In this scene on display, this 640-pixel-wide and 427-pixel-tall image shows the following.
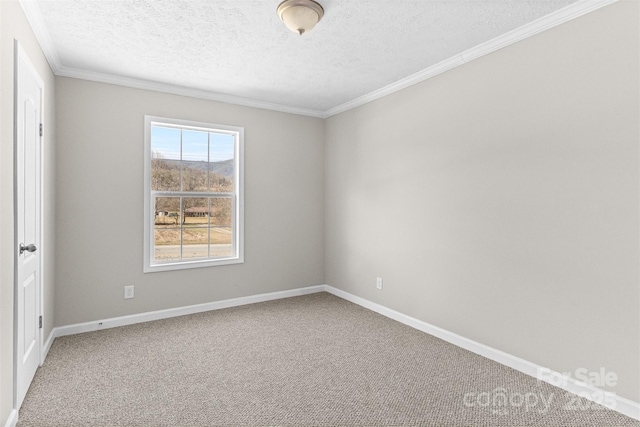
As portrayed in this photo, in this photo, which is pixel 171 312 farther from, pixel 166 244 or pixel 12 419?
pixel 12 419

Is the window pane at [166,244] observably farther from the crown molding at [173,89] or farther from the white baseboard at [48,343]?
the crown molding at [173,89]

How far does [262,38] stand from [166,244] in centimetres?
243

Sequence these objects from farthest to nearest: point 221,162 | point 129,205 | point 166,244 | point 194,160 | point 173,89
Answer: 1. point 221,162
2. point 194,160
3. point 166,244
4. point 173,89
5. point 129,205

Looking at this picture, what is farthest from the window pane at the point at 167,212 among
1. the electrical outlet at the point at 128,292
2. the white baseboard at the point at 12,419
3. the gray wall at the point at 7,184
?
the white baseboard at the point at 12,419

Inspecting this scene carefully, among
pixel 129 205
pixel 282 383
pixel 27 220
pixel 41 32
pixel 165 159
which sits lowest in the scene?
pixel 282 383

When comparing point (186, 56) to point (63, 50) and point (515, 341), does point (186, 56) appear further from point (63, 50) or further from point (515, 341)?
point (515, 341)

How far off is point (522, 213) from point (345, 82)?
215 centimetres

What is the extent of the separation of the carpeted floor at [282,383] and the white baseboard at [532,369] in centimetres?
6

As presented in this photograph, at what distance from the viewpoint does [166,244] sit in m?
3.86

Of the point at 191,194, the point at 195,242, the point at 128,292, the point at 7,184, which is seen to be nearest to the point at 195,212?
the point at 191,194

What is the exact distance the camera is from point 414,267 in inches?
138

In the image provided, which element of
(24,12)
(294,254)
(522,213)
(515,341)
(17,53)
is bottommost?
(515,341)

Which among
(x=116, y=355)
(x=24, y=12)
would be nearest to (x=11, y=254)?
(x=116, y=355)

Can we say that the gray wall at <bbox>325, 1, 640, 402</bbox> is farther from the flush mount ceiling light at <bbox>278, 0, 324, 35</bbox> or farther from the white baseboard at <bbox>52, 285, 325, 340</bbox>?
the flush mount ceiling light at <bbox>278, 0, 324, 35</bbox>
